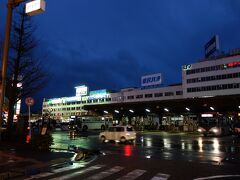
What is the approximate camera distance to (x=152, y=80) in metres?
91.8

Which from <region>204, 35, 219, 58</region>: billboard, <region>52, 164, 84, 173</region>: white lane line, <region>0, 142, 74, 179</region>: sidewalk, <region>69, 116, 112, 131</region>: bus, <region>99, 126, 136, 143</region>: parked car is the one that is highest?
<region>204, 35, 219, 58</region>: billboard

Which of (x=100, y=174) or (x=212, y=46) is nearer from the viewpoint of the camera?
(x=100, y=174)

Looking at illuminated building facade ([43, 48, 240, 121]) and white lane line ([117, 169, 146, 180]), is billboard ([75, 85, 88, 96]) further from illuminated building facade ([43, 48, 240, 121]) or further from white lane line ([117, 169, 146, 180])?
white lane line ([117, 169, 146, 180])

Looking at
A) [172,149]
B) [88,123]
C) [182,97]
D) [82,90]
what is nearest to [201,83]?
[182,97]

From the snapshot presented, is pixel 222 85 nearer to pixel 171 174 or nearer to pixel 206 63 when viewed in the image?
pixel 206 63

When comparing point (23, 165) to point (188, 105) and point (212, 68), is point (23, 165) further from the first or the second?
point (212, 68)

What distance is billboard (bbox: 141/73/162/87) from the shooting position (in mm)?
90137

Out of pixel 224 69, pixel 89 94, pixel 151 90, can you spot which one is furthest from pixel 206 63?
pixel 89 94

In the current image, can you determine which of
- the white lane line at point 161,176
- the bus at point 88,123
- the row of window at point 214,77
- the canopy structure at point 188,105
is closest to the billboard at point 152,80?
the row of window at point 214,77

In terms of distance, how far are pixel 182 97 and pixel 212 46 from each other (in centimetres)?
2061

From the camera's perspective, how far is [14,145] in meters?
20.5

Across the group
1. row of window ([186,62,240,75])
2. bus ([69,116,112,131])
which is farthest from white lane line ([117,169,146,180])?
row of window ([186,62,240,75])

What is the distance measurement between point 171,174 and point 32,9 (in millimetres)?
8125

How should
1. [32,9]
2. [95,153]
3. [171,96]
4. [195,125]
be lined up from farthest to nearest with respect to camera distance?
[171,96] < [195,125] < [95,153] < [32,9]
